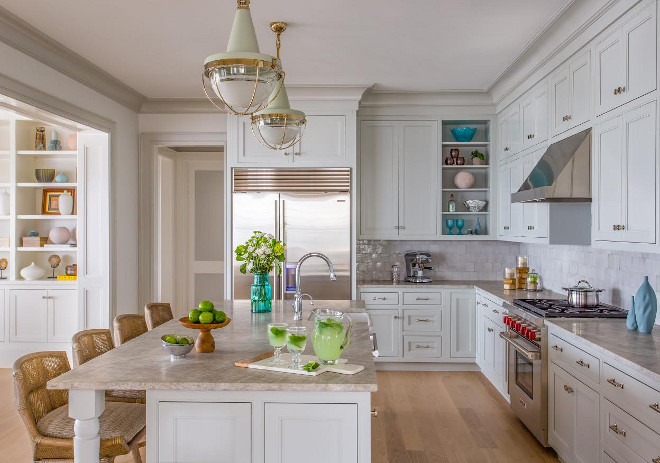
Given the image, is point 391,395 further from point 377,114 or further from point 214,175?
point 214,175

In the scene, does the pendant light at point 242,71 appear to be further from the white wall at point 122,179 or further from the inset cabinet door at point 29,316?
the inset cabinet door at point 29,316

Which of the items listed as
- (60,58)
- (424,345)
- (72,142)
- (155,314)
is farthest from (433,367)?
(72,142)

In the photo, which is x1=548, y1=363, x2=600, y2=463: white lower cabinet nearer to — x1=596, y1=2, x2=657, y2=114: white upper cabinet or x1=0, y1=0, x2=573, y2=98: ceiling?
x1=596, y1=2, x2=657, y2=114: white upper cabinet

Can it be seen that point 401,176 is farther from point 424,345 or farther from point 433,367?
point 433,367

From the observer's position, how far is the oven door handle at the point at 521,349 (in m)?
3.69

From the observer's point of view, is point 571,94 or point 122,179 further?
point 122,179

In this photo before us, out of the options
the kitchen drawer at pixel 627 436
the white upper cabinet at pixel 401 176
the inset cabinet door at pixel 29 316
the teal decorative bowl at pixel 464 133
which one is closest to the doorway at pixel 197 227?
the inset cabinet door at pixel 29 316

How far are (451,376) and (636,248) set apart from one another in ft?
9.77

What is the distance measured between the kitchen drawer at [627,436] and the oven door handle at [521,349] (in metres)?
0.86

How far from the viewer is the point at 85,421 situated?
2.14m

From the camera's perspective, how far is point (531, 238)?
485 cm

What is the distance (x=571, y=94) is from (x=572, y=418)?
7.14 ft

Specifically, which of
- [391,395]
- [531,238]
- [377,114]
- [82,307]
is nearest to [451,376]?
[391,395]

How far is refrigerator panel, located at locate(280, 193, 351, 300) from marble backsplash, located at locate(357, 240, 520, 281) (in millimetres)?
735
